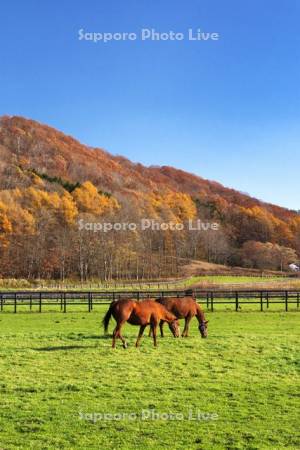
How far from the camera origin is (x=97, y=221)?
290 feet

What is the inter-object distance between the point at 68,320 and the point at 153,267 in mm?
66399

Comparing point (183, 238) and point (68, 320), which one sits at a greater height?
point (183, 238)

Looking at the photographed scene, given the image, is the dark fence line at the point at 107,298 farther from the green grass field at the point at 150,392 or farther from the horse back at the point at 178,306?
the green grass field at the point at 150,392

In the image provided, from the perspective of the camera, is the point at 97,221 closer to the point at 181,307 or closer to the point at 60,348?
the point at 181,307

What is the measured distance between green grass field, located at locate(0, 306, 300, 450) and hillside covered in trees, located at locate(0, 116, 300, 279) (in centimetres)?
6423

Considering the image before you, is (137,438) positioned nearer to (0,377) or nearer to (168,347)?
(0,377)

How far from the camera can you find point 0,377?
10.7 metres

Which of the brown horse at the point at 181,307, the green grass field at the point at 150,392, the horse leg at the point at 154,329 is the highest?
the brown horse at the point at 181,307

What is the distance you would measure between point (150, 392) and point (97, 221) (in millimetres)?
79296

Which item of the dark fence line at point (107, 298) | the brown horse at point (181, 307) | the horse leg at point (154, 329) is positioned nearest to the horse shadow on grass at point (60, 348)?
the horse leg at point (154, 329)

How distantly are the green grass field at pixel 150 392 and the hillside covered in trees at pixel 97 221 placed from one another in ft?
211

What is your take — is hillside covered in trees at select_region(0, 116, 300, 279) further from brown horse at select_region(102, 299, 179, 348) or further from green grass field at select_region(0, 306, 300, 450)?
green grass field at select_region(0, 306, 300, 450)

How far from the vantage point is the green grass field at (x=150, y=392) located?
729 cm

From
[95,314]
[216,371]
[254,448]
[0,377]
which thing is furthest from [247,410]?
[95,314]
